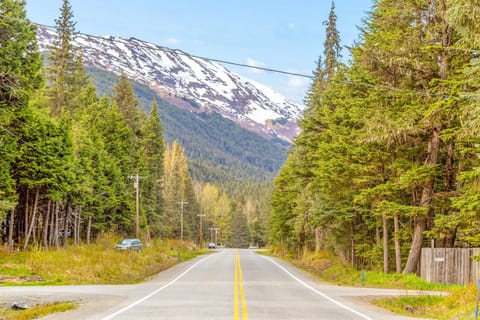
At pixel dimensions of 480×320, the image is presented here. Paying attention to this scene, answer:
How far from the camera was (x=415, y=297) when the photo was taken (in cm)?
1981

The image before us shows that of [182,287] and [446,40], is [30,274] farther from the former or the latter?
[446,40]

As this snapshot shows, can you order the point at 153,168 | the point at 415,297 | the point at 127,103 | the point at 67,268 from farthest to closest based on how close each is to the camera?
the point at 153,168 → the point at 127,103 → the point at 67,268 → the point at 415,297

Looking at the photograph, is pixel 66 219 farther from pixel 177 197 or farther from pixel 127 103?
pixel 177 197

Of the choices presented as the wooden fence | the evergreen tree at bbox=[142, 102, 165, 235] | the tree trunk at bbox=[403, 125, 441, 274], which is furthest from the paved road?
the evergreen tree at bbox=[142, 102, 165, 235]

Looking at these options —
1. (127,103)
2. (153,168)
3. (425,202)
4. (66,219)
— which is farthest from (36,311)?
(153,168)

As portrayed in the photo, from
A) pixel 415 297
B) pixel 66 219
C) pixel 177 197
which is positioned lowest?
pixel 415 297

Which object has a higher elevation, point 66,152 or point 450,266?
point 66,152

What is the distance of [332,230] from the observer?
36.4 metres

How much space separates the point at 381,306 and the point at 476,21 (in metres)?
8.90

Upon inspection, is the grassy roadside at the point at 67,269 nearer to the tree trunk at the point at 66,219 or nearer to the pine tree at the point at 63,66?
the tree trunk at the point at 66,219

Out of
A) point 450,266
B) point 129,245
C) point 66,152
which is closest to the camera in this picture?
point 450,266

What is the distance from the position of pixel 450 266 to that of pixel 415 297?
5.06 meters

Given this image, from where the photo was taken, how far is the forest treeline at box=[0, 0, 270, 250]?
30.0 m

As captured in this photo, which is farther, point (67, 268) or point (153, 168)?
point (153, 168)
